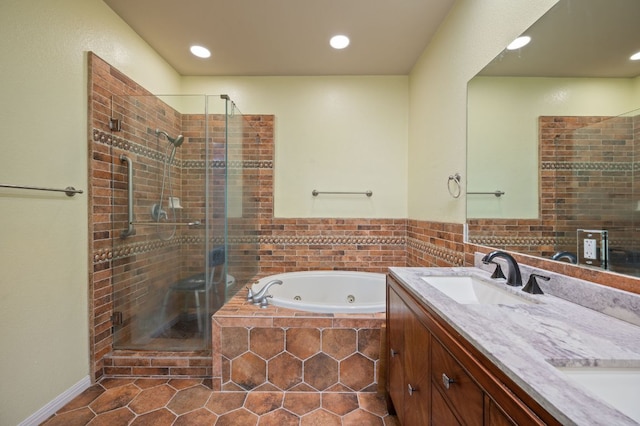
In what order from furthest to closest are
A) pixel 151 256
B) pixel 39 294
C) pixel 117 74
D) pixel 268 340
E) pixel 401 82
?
pixel 401 82 → pixel 151 256 → pixel 117 74 → pixel 268 340 → pixel 39 294

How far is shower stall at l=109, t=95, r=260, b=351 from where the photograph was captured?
72.1 inches

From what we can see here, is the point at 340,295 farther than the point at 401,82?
No

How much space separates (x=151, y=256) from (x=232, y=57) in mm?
1821

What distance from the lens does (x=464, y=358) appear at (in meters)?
0.67

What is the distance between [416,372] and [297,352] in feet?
2.60

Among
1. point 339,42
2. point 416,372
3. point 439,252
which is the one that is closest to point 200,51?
point 339,42

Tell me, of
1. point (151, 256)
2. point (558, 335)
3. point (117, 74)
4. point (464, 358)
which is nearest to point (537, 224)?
point (558, 335)

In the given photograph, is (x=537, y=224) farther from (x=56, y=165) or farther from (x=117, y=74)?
(x=117, y=74)

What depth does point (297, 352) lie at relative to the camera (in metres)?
1.56

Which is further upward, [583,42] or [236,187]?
[583,42]

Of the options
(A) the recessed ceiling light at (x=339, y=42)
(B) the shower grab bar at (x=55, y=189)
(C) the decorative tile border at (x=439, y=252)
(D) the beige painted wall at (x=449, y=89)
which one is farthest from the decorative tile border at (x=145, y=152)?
(C) the decorative tile border at (x=439, y=252)

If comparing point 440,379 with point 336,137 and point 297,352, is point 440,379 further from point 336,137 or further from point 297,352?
point 336,137

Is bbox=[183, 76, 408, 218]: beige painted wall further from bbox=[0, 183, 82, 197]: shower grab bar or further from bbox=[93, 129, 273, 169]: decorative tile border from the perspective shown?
bbox=[0, 183, 82, 197]: shower grab bar

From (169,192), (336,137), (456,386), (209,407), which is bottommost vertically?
(209,407)
